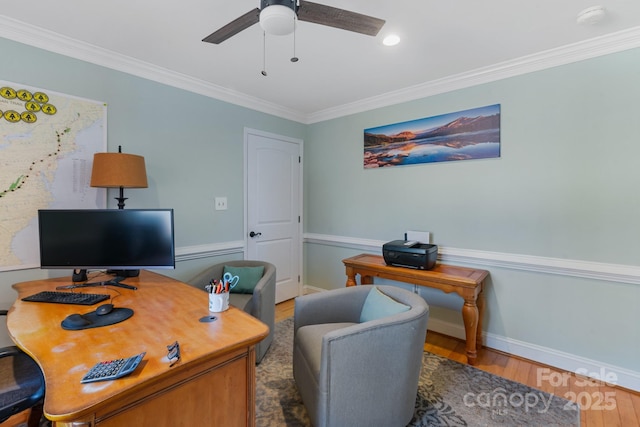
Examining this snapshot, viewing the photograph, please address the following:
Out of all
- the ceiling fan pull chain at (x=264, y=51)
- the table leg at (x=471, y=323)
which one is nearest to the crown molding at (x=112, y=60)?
the ceiling fan pull chain at (x=264, y=51)

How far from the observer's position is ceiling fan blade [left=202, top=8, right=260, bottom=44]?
4.66ft

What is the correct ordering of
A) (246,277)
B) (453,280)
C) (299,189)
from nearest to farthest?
1. (453,280)
2. (246,277)
3. (299,189)

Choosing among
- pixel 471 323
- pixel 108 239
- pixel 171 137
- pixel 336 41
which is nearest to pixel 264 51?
pixel 336 41

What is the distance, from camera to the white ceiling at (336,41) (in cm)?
175

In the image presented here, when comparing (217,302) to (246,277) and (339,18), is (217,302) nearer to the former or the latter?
(246,277)

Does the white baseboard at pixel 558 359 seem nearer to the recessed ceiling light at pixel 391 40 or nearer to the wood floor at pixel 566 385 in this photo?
the wood floor at pixel 566 385

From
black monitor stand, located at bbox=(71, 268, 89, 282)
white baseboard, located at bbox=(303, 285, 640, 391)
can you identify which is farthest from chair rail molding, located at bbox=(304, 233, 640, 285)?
black monitor stand, located at bbox=(71, 268, 89, 282)

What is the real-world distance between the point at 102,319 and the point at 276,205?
2.43m

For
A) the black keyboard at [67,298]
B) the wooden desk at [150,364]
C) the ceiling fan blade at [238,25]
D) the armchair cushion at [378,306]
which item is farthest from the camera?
the armchair cushion at [378,306]

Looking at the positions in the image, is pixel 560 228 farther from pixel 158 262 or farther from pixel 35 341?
pixel 35 341

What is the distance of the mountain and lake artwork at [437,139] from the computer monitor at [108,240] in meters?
2.30

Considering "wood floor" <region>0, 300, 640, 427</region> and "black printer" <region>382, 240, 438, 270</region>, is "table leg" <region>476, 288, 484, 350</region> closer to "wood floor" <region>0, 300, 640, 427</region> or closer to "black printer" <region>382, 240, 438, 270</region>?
"wood floor" <region>0, 300, 640, 427</region>

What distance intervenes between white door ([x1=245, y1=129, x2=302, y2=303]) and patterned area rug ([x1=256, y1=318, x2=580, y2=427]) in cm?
147

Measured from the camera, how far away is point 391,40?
6.73ft
